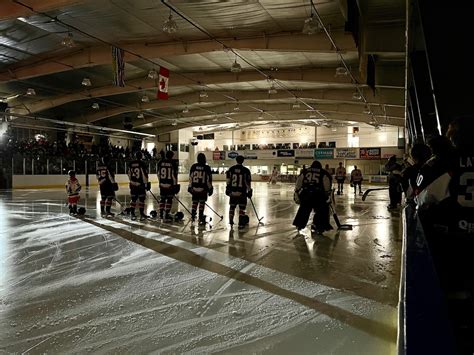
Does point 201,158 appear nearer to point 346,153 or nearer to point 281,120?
point 281,120

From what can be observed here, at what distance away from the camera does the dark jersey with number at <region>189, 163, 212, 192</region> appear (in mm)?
7766

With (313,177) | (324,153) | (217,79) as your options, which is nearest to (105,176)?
(313,177)

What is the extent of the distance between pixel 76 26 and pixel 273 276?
34.0 ft

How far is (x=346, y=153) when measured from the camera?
33000mm

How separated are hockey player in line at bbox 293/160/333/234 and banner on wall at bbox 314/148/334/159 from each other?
27559 millimetres

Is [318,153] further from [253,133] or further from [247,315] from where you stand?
[247,315]

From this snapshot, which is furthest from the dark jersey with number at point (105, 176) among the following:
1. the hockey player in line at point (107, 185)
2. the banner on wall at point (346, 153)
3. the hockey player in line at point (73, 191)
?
the banner on wall at point (346, 153)

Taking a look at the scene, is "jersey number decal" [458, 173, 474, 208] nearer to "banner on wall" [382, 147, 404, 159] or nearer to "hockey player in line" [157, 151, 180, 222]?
"hockey player in line" [157, 151, 180, 222]

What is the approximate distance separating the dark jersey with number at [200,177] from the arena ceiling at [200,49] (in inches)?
172

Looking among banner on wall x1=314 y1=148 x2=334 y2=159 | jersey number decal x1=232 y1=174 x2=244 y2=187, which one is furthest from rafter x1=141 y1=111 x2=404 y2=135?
jersey number decal x1=232 y1=174 x2=244 y2=187

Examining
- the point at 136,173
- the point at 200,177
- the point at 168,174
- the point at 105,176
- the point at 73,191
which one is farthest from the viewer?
the point at 73,191

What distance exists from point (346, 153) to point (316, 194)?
2742 centimetres

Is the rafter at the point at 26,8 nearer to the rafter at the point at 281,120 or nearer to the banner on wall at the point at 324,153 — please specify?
the rafter at the point at 281,120

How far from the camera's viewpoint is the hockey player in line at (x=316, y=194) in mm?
6898
